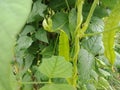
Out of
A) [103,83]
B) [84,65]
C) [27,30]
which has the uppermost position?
[27,30]

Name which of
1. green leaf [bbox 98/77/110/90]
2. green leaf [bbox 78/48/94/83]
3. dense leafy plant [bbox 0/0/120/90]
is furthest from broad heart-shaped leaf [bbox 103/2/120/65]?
green leaf [bbox 98/77/110/90]

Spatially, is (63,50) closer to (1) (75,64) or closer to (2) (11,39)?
(1) (75,64)

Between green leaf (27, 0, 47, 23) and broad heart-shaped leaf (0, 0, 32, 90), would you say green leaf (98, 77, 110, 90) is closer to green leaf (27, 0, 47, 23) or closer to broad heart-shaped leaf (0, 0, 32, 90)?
green leaf (27, 0, 47, 23)

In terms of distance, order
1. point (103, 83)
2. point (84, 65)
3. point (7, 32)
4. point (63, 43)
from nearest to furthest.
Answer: point (7, 32) < point (63, 43) < point (84, 65) < point (103, 83)

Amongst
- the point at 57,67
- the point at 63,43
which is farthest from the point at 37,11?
the point at 57,67

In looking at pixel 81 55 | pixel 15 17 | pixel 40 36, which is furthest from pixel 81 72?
pixel 15 17

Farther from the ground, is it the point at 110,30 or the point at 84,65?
the point at 110,30

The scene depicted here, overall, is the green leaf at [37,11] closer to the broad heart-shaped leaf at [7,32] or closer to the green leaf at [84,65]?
the green leaf at [84,65]

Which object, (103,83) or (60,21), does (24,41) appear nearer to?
(60,21)

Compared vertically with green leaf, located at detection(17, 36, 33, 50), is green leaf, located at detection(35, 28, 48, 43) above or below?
above
